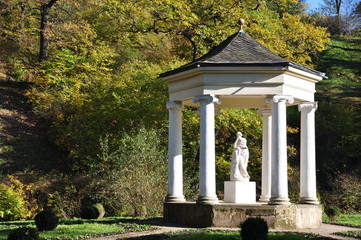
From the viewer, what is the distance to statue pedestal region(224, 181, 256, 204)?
2300 cm

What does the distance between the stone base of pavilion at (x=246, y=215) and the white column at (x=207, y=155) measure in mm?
467

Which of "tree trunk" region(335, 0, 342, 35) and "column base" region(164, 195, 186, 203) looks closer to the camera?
"column base" region(164, 195, 186, 203)

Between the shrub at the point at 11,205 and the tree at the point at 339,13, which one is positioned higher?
the tree at the point at 339,13

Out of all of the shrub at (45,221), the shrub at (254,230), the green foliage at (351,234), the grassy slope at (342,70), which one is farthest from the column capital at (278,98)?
the grassy slope at (342,70)

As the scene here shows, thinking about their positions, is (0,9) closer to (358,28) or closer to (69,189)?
(69,189)

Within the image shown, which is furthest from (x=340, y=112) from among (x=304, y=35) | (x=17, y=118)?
(x=17, y=118)

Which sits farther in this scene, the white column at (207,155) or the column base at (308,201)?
the column base at (308,201)

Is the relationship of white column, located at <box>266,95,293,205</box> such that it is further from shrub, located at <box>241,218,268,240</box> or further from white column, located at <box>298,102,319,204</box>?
shrub, located at <box>241,218,268,240</box>

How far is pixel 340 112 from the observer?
1853 inches

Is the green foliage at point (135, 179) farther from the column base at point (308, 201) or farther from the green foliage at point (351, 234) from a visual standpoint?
the green foliage at point (351, 234)

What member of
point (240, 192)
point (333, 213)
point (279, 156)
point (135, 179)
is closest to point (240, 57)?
point (279, 156)

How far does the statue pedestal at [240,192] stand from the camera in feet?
75.5

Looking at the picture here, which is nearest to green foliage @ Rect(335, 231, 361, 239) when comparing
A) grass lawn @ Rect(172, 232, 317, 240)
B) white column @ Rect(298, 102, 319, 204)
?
grass lawn @ Rect(172, 232, 317, 240)

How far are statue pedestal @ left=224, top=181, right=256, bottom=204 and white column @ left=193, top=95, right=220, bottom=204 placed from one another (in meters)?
1.61
